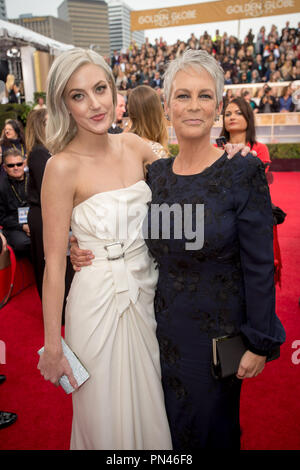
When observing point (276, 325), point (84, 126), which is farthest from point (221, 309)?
point (84, 126)

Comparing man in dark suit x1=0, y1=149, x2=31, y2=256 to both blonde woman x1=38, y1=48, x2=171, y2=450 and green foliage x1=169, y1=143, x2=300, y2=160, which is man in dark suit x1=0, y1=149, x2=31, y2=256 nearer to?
blonde woman x1=38, y1=48, x2=171, y2=450

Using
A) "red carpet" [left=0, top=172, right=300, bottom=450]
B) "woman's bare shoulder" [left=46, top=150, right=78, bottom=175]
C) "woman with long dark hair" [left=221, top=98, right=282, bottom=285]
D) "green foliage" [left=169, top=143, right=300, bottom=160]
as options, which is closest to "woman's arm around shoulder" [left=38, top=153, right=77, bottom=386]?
"woman's bare shoulder" [left=46, top=150, right=78, bottom=175]

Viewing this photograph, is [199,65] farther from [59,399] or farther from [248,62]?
[248,62]

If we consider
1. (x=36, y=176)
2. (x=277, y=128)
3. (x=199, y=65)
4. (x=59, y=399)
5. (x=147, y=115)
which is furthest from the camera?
(x=277, y=128)

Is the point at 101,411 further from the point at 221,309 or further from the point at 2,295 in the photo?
the point at 2,295

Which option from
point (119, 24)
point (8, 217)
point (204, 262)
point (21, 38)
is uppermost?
point (119, 24)

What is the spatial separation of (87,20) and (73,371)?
201 metres

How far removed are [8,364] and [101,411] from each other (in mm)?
1882

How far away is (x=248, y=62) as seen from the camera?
15.8 metres

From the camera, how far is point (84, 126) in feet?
4.93

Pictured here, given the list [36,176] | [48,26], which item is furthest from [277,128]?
[48,26]

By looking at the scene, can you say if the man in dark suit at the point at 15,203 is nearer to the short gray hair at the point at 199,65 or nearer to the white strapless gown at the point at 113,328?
the white strapless gown at the point at 113,328

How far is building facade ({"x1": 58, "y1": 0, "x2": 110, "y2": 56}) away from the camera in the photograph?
17212 cm

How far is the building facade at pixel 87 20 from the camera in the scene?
172 meters
